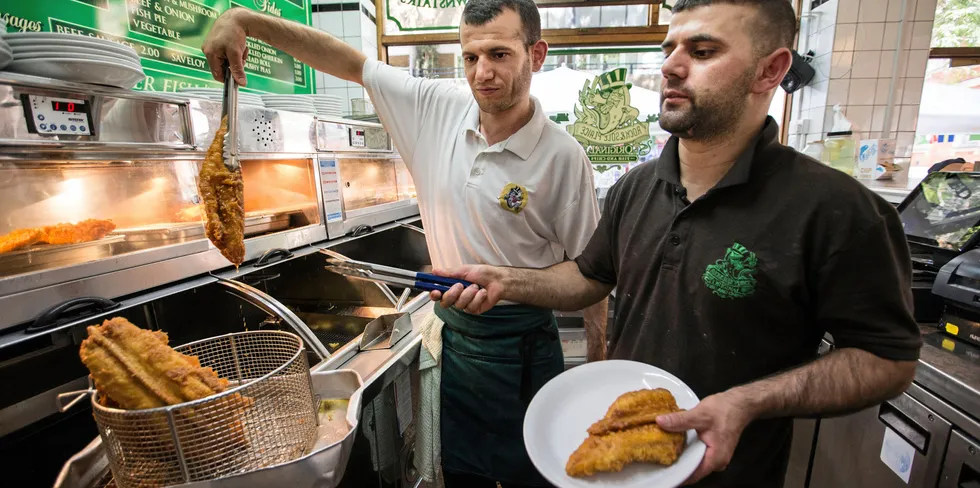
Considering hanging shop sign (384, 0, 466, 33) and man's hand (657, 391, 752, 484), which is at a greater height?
hanging shop sign (384, 0, 466, 33)

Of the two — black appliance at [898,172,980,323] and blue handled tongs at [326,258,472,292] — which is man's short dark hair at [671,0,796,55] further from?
black appliance at [898,172,980,323]

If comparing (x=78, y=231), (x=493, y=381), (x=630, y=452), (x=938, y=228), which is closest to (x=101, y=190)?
(x=78, y=231)

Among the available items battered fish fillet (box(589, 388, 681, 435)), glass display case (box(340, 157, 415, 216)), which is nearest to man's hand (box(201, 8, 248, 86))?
glass display case (box(340, 157, 415, 216))

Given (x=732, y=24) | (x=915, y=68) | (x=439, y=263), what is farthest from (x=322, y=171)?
(x=915, y=68)

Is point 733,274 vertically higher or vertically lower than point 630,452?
higher

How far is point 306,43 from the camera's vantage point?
6.28ft

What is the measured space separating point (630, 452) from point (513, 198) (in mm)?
1040

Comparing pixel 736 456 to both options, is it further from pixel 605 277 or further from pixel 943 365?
pixel 943 365

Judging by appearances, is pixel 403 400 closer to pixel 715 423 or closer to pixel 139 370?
pixel 139 370

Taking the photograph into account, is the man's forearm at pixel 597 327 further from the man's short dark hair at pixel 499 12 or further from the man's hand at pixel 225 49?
the man's hand at pixel 225 49

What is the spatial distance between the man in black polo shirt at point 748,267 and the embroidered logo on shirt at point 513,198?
17.7 inches

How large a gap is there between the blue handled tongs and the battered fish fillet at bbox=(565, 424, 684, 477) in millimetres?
660

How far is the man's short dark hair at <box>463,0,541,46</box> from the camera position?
168 cm

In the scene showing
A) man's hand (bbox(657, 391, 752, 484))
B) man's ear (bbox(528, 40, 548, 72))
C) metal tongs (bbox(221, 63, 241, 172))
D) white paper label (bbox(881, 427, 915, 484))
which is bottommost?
white paper label (bbox(881, 427, 915, 484))
